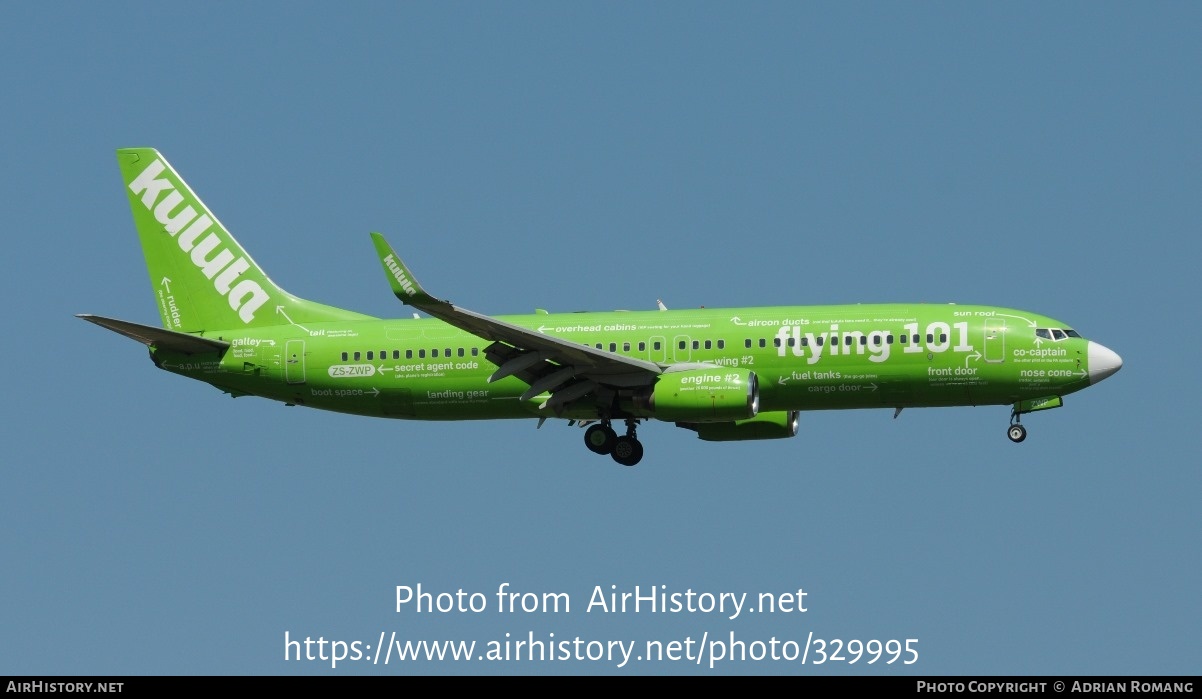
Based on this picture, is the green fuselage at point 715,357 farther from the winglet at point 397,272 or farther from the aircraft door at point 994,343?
the winglet at point 397,272

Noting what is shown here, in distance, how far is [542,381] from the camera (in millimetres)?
54250

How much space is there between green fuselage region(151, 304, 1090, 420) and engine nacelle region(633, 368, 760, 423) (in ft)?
3.79

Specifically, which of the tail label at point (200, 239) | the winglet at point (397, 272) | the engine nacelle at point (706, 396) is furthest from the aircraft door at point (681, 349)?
the tail label at point (200, 239)

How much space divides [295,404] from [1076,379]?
22736mm

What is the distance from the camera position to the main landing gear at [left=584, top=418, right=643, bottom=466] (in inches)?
2202

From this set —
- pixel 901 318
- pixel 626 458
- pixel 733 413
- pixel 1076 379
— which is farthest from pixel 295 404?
pixel 1076 379

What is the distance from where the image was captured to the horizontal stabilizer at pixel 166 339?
55.5 m

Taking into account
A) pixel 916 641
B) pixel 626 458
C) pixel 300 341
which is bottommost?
pixel 916 641

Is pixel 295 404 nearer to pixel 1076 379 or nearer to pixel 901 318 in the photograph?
pixel 901 318

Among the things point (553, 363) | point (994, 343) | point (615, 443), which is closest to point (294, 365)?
point (553, 363)

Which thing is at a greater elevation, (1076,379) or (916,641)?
(1076,379)

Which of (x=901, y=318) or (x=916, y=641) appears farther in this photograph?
(x=901, y=318)
